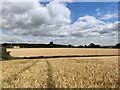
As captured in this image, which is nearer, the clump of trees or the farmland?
the farmland

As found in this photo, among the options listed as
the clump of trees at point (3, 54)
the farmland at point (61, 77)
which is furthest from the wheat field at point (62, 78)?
the clump of trees at point (3, 54)

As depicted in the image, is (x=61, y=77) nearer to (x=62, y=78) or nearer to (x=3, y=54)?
(x=62, y=78)

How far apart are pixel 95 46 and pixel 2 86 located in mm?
104641

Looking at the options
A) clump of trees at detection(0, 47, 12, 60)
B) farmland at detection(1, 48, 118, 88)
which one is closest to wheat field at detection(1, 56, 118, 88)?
farmland at detection(1, 48, 118, 88)

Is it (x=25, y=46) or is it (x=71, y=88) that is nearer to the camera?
(x=71, y=88)

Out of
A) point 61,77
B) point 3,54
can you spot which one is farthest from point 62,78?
point 3,54

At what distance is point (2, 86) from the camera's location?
13711mm

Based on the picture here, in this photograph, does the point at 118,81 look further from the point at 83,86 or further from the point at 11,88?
the point at 11,88

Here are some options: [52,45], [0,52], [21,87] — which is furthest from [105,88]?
[52,45]

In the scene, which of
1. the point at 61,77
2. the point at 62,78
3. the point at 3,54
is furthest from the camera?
the point at 3,54

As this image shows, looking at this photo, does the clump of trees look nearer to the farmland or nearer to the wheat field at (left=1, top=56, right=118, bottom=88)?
the farmland

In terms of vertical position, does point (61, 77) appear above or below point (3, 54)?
below

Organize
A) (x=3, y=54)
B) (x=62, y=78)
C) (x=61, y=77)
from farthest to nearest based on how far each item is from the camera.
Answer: (x=3, y=54) → (x=61, y=77) → (x=62, y=78)

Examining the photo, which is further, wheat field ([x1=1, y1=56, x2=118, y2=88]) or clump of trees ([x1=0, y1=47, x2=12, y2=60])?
clump of trees ([x1=0, y1=47, x2=12, y2=60])
